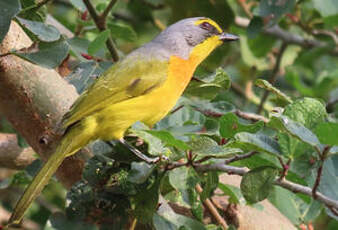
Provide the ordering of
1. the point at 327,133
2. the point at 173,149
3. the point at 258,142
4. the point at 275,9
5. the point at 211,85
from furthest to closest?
the point at 275,9 → the point at 211,85 → the point at 173,149 → the point at 258,142 → the point at 327,133

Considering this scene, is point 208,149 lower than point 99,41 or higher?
lower

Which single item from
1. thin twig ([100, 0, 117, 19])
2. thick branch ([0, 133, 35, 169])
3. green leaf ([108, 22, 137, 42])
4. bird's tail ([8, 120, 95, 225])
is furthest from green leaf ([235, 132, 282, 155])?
thick branch ([0, 133, 35, 169])

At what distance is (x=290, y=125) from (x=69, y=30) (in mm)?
1965

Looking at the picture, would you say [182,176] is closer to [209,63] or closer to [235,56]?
[209,63]

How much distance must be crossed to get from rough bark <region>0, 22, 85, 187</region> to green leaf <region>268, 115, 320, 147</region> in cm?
90

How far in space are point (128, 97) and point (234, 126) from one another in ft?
2.47

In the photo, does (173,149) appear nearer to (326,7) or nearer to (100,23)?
(100,23)

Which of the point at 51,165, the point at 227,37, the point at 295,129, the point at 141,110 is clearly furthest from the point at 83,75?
the point at 295,129

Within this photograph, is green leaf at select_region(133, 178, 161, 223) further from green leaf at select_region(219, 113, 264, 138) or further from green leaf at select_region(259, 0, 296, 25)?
green leaf at select_region(259, 0, 296, 25)

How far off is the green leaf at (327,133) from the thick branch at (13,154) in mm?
1860

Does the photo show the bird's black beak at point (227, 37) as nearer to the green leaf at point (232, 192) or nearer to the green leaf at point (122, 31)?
the green leaf at point (122, 31)

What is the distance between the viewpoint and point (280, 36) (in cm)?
452

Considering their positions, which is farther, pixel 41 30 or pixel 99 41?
pixel 99 41

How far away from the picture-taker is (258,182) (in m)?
1.98
